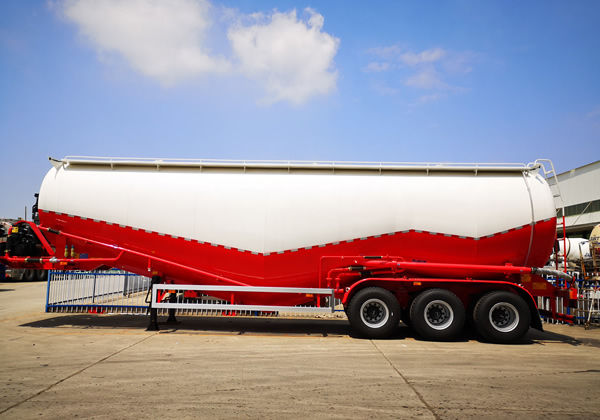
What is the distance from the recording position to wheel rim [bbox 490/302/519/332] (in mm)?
9461

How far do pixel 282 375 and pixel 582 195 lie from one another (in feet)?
128

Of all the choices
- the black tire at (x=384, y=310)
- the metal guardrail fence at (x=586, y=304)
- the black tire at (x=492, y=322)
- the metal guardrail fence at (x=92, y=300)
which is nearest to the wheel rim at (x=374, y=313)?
the black tire at (x=384, y=310)

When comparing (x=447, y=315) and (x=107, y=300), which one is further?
(x=107, y=300)

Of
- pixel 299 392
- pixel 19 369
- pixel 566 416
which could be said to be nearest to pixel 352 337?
pixel 299 392

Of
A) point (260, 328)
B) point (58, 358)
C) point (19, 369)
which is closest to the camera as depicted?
point (19, 369)

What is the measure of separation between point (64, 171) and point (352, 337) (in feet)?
25.7

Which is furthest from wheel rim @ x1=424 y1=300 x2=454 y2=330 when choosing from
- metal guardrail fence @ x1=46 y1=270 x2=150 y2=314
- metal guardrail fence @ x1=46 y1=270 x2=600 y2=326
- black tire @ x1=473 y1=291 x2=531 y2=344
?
metal guardrail fence @ x1=46 y1=270 x2=150 y2=314

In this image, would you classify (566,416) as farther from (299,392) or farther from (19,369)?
(19,369)


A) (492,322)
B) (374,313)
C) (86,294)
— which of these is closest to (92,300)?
(86,294)

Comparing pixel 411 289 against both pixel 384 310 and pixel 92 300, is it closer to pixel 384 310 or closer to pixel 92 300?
pixel 384 310

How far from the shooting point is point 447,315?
9.52 meters

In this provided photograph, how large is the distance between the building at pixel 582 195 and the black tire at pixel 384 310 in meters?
30.9

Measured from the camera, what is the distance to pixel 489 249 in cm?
1001

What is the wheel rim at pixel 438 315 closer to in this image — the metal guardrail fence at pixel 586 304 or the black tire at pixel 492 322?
the black tire at pixel 492 322
